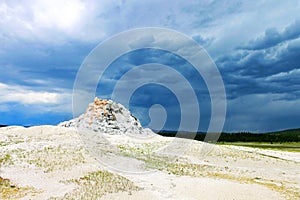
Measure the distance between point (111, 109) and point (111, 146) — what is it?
1390cm

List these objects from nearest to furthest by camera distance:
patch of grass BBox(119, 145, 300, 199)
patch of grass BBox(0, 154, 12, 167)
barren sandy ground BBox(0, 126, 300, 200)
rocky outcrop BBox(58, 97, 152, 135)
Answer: barren sandy ground BBox(0, 126, 300, 200), patch of grass BBox(119, 145, 300, 199), patch of grass BBox(0, 154, 12, 167), rocky outcrop BBox(58, 97, 152, 135)

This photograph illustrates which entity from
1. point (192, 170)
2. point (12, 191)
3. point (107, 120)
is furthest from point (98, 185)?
point (107, 120)

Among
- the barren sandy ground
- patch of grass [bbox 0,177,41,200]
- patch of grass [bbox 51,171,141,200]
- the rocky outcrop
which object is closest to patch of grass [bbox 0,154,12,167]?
the barren sandy ground

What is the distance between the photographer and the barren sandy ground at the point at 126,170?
2217cm

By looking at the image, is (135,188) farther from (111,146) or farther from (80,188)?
(111,146)

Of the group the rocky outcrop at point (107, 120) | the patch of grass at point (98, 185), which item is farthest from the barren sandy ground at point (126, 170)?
the rocky outcrop at point (107, 120)

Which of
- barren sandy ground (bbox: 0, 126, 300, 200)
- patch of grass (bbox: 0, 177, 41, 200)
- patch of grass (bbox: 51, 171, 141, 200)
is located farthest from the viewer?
barren sandy ground (bbox: 0, 126, 300, 200)

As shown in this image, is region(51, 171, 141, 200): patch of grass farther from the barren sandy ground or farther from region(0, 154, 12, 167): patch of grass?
region(0, 154, 12, 167): patch of grass

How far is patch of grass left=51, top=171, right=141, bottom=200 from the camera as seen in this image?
20.6 metres

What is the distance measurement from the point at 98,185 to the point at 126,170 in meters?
7.80

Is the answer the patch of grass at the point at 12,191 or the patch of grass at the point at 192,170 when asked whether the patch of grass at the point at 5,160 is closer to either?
the patch of grass at the point at 12,191

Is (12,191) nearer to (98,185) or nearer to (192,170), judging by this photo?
(98,185)

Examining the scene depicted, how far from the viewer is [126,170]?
3086 centimetres

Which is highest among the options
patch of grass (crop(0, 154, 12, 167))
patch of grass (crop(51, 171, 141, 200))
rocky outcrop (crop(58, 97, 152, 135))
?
rocky outcrop (crop(58, 97, 152, 135))
